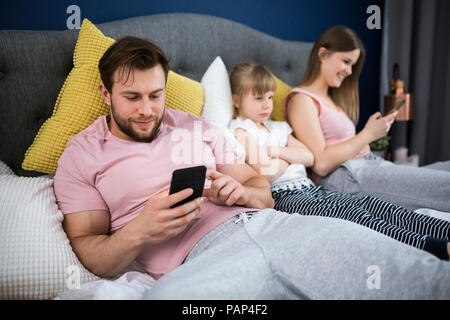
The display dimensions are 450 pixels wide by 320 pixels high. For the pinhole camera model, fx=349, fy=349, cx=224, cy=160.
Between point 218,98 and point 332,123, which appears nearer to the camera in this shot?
point 218,98

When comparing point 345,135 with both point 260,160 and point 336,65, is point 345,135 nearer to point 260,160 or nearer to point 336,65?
point 336,65

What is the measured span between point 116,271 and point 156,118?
47cm

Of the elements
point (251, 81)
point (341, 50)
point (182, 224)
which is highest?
point (341, 50)

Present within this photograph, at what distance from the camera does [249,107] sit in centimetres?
158

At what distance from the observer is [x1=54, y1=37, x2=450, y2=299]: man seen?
0.76 metres

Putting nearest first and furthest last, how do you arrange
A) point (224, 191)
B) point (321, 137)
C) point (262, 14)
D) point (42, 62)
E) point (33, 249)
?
point (33, 249), point (224, 191), point (42, 62), point (321, 137), point (262, 14)

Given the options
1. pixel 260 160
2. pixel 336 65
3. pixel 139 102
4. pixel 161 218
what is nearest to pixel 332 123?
pixel 336 65

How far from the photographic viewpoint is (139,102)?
1071mm

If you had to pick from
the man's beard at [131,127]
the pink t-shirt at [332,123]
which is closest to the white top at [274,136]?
the pink t-shirt at [332,123]

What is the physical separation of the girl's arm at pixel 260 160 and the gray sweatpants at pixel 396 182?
13.5 inches

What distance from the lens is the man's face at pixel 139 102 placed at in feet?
3.46

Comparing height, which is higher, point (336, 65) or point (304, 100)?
point (336, 65)

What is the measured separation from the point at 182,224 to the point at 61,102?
2.30 feet

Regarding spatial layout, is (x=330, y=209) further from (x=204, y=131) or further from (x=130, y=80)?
(x=130, y=80)
